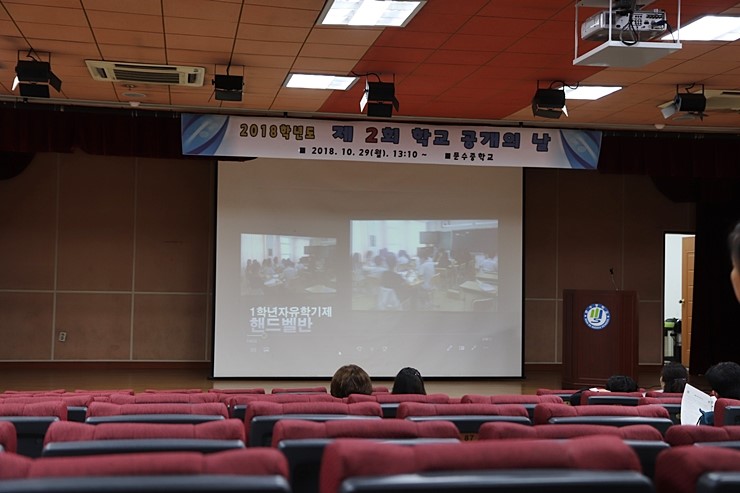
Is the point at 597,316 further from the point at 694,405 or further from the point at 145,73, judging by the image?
the point at 694,405

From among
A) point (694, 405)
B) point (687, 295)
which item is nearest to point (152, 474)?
point (694, 405)

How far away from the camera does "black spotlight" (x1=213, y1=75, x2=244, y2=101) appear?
803cm

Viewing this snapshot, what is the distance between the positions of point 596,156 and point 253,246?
4.52 metres

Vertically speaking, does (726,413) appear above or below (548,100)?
below

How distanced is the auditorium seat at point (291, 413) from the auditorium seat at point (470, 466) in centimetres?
119

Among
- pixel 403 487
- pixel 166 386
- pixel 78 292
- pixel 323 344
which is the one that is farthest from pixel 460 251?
pixel 403 487

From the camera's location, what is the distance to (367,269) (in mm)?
11250

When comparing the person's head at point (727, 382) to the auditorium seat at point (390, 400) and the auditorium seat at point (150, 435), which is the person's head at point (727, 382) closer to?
the auditorium seat at point (390, 400)

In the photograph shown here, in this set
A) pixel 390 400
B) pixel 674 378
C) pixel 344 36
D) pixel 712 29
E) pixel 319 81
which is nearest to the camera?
pixel 390 400

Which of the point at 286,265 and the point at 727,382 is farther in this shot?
the point at 286,265

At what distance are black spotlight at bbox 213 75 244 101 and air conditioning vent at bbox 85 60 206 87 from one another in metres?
0.23

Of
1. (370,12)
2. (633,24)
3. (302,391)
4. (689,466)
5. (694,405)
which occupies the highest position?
(370,12)

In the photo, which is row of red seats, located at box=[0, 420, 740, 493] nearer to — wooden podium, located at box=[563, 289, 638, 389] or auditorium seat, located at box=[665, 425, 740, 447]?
auditorium seat, located at box=[665, 425, 740, 447]

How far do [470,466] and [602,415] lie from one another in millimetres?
1791
